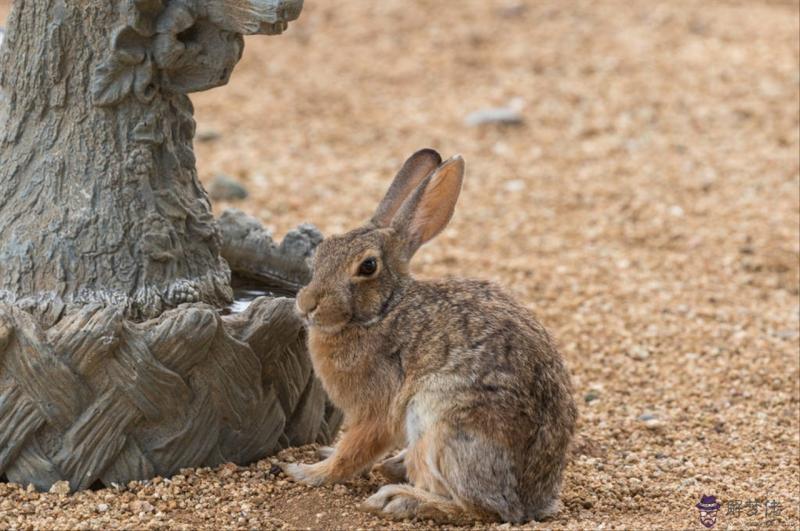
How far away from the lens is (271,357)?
5.02m

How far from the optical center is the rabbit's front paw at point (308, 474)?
4.99 metres

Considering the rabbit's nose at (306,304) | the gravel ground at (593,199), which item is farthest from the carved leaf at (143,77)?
the gravel ground at (593,199)

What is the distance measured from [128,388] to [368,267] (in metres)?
0.99

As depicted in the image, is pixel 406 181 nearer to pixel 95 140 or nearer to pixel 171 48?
pixel 171 48

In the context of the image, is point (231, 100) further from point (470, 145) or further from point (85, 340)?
point (85, 340)

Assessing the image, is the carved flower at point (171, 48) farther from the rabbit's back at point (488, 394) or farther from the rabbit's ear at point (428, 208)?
the rabbit's back at point (488, 394)

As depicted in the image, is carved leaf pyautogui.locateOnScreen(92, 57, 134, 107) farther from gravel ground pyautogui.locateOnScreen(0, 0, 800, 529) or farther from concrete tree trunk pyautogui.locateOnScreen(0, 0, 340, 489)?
gravel ground pyautogui.locateOnScreen(0, 0, 800, 529)

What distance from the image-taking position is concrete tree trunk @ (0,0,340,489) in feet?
15.2

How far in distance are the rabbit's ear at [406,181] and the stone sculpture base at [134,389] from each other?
0.59 meters

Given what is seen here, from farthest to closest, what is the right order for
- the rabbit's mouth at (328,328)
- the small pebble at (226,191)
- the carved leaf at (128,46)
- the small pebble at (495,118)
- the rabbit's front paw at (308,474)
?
1. the small pebble at (495,118)
2. the small pebble at (226,191)
3. the rabbit's front paw at (308,474)
4. the rabbit's mouth at (328,328)
5. the carved leaf at (128,46)

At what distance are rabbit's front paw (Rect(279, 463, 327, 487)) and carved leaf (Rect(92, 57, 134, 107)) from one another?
157cm

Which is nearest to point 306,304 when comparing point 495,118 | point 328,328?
point 328,328

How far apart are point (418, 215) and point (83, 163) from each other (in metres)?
1.30

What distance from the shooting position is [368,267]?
192 inches
